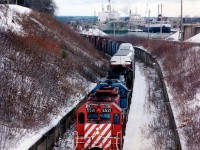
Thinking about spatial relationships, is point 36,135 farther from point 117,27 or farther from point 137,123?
point 117,27

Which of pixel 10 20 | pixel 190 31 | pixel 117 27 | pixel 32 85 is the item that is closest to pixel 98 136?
pixel 32 85

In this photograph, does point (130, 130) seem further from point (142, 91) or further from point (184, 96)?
point (142, 91)

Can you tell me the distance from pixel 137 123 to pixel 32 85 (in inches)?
228

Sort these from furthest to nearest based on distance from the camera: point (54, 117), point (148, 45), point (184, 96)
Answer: point (148, 45)
point (184, 96)
point (54, 117)

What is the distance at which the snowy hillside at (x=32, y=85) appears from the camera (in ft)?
52.3

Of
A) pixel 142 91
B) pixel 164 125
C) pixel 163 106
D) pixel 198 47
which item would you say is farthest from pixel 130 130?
pixel 198 47

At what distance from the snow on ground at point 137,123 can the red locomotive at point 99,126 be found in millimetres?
2177

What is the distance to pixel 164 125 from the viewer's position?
2058 cm

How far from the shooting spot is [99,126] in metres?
14.7

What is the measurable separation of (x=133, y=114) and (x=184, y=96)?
10.0 feet

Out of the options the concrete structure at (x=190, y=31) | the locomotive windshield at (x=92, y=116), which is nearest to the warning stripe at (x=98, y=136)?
the locomotive windshield at (x=92, y=116)

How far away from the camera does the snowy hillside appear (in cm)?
1593

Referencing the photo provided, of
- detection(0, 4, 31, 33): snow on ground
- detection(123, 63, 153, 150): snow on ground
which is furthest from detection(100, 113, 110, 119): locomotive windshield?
detection(0, 4, 31, 33): snow on ground

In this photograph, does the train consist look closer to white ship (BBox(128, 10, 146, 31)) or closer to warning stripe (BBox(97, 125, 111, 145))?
warning stripe (BBox(97, 125, 111, 145))
